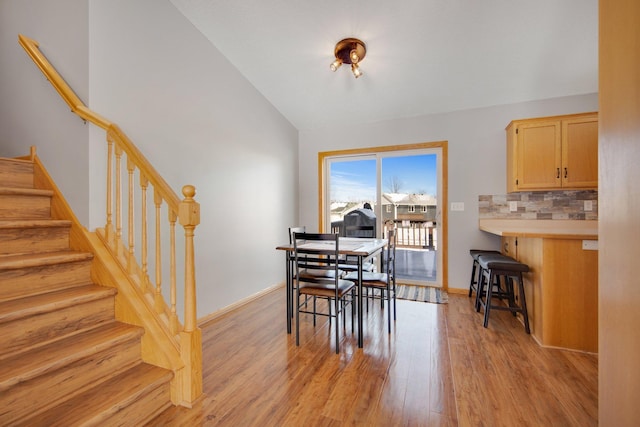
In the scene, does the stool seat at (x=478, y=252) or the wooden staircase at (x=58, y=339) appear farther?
the stool seat at (x=478, y=252)

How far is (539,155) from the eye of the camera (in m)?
3.19

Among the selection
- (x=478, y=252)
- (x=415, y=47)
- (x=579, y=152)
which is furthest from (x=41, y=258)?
(x=579, y=152)

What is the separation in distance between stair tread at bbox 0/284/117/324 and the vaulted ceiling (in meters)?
2.55

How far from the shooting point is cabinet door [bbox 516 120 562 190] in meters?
3.15

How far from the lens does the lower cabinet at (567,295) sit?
216cm

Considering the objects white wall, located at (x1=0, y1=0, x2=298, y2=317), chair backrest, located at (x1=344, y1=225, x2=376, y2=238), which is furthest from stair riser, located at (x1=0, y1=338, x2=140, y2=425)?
chair backrest, located at (x1=344, y1=225, x2=376, y2=238)

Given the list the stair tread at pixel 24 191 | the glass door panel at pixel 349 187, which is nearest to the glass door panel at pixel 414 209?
the glass door panel at pixel 349 187

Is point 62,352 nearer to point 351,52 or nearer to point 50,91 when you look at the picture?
point 50,91

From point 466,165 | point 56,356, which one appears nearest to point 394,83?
point 466,165

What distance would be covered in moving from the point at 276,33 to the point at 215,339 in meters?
2.94

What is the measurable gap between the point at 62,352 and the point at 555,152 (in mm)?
4466

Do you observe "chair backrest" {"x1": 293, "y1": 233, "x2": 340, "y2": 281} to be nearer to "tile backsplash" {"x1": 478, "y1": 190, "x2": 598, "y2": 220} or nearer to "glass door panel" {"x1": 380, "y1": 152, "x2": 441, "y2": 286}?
"glass door panel" {"x1": 380, "y1": 152, "x2": 441, "y2": 286}

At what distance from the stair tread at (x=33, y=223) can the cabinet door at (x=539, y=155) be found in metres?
4.25

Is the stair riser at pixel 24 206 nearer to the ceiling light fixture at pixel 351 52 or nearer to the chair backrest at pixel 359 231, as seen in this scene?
the ceiling light fixture at pixel 351 52
